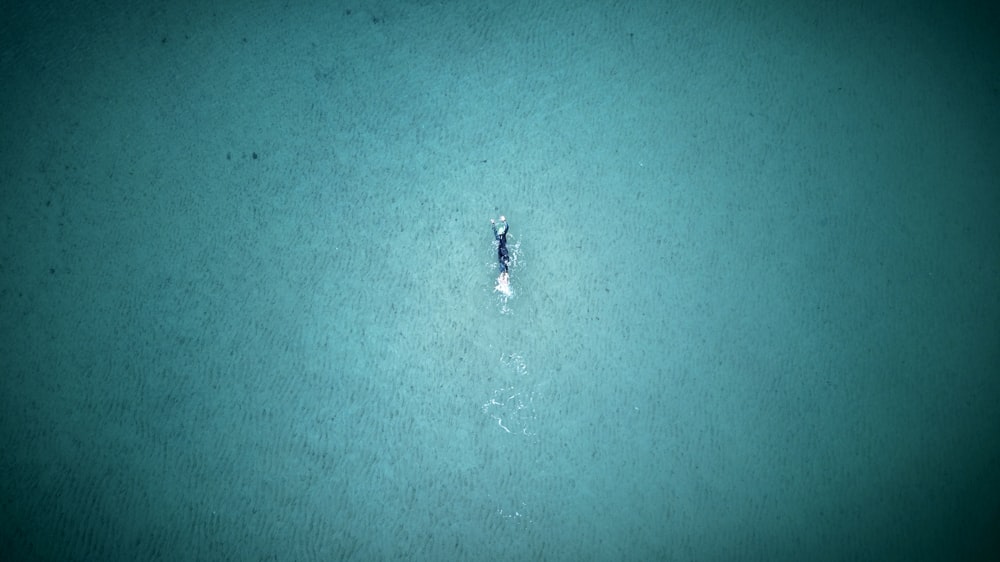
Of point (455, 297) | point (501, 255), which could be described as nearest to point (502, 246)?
point (501, 255)

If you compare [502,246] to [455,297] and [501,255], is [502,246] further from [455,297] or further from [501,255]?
[455,297]

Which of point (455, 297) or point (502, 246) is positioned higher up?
point (502, 246)
